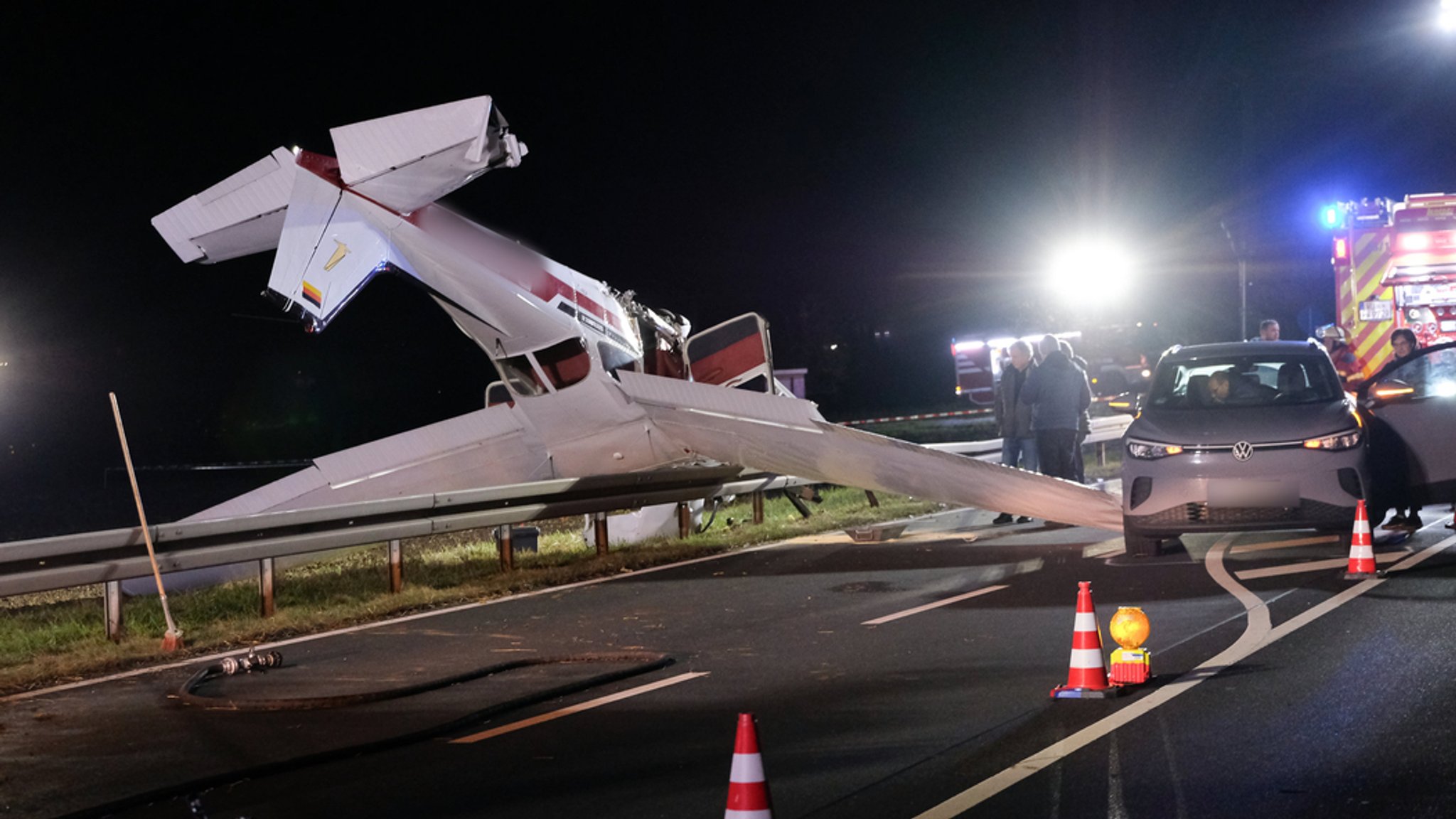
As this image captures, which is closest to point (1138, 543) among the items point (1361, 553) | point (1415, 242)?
point (1361, 553)

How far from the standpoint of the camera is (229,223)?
13.3 metres

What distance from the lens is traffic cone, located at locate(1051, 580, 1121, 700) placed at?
7004 millimetres

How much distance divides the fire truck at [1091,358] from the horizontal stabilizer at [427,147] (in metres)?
19.3

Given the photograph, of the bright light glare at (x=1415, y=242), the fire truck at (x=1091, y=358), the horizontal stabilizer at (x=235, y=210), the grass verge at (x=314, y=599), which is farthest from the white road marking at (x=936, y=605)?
the fire truck at (x=1091, y=358)

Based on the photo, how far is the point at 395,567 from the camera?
12.0 meters

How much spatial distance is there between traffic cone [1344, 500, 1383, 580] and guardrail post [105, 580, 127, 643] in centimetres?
888

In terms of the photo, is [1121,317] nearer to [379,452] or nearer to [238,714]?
[379,452]

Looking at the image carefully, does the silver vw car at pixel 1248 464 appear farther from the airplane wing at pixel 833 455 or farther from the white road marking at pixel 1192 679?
the airplane wing at pixel 833 455

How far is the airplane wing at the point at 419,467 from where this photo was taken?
43.6ft

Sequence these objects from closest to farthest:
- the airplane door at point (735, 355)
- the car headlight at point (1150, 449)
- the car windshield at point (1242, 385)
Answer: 1. the car headlight at point (1150, 449)
2. the car windshield at point (1242, 385)
3. the airplane door at point (735, 355)

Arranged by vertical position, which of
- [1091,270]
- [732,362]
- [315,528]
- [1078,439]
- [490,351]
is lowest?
[315,528]

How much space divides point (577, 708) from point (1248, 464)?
6.29 metres

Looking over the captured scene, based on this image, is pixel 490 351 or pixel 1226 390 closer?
pixel 1226 390

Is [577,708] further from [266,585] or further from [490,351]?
[490,351]
